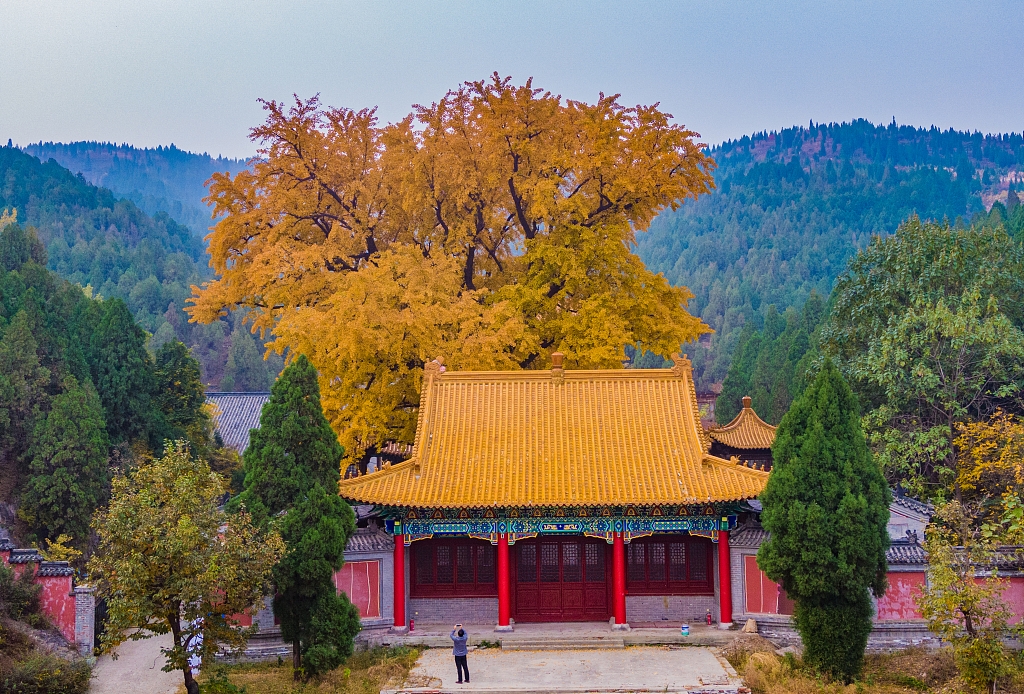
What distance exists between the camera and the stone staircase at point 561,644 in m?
17.2

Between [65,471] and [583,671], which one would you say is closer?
[583,671]

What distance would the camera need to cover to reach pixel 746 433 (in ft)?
102

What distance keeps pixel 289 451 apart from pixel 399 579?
3933 millimetres

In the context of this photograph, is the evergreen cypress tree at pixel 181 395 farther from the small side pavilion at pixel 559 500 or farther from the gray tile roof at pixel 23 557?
the small side pavilion at pixel 559 500

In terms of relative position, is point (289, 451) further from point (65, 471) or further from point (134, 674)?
point (65, 471)

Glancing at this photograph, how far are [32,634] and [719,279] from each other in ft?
378

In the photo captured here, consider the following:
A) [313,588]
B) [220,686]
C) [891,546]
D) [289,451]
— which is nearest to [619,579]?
[891,546]

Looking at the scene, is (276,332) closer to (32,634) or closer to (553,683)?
(32,634)

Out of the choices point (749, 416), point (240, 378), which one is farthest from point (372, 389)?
point (240, 378)

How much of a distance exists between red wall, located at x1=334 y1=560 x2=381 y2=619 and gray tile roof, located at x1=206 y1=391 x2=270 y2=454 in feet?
98.6

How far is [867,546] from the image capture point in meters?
14.7

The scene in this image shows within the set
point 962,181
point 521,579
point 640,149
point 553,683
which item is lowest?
point 553,683

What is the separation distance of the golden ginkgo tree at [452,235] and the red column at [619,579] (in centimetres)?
625

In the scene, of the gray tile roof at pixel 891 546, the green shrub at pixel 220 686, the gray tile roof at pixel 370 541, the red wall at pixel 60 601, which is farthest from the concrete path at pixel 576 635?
the red wall at pixel 60 601
